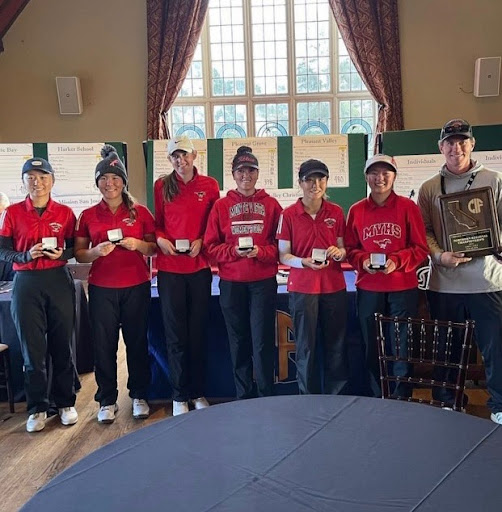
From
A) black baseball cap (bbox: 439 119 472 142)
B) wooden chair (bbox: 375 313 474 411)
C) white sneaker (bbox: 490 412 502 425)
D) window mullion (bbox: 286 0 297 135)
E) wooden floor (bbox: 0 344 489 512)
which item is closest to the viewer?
wooden chair (bbox: 375 313 474 411)

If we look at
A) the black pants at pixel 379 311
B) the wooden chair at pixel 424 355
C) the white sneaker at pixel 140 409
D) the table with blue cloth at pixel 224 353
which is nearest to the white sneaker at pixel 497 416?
the black pants at pixel 379 311

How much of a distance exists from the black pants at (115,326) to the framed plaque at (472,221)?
1.60 metres

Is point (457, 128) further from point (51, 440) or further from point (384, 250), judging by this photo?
point (51, 440)

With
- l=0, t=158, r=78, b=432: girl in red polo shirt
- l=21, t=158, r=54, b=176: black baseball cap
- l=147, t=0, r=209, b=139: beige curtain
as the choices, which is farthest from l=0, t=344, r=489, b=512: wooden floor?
l=147, t=0, r=209, b=139: beige curtain

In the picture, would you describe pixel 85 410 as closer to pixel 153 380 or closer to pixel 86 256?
pixel 153 380

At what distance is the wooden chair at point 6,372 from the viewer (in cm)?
309

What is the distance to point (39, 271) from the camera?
2703 millimetres

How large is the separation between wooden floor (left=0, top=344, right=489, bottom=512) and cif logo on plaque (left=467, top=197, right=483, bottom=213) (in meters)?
1.24

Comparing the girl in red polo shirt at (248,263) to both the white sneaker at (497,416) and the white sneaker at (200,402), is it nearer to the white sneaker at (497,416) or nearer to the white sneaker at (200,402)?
the white sneaker at (200,402)

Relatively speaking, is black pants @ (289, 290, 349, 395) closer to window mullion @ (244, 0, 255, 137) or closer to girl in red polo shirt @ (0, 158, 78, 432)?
girl in red polo shirt @ (0, 158, 78, 432)

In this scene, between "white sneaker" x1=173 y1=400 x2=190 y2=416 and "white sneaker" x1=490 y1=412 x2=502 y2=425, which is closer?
"white sneaker" x1=490 y1=412 x2=502 y2=425

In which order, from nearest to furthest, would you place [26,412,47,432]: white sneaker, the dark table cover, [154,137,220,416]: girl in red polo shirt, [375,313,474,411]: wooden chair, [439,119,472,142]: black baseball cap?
the dark table cover → [375,313,474,411]: wooden chair → [439,119,472,142]: black baseball cap → [154,137,220,416]: girl in red polo shirt → [26,412,47,432]: white sneaker

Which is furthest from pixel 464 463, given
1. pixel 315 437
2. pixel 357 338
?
pixel 357 338

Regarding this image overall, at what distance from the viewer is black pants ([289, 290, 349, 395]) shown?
2.58 m
